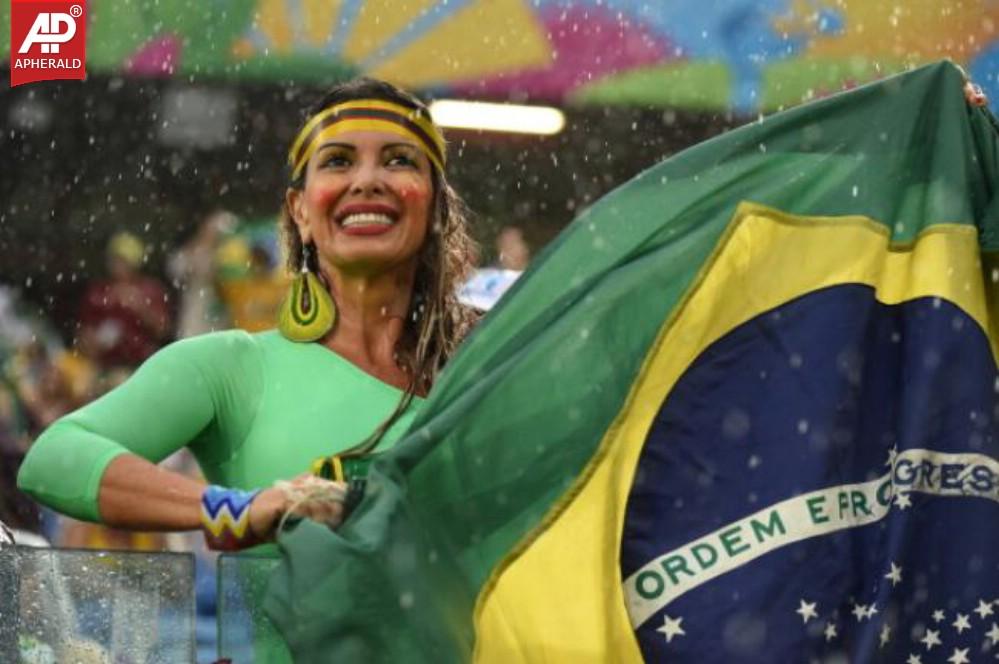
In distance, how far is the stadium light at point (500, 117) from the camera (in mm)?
8297

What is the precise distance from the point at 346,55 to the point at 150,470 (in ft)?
18.3

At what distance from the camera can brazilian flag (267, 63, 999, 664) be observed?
276 centimetres

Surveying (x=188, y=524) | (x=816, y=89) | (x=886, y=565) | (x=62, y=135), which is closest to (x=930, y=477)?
(x=886, y=565)

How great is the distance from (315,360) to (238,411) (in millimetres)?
193

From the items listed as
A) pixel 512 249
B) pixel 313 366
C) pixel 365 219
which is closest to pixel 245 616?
pixel 313 366

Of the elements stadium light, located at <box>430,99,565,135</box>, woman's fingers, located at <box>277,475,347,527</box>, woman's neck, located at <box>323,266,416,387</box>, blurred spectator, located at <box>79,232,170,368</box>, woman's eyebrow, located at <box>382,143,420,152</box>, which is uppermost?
stadium light, located at <box>430,99,565,135</box>

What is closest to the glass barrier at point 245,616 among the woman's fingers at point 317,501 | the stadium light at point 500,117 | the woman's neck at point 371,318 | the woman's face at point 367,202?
the woman's fingers at point 317,501

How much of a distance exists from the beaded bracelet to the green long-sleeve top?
9.2 inches

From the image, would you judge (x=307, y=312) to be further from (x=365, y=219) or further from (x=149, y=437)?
(x=149, y=437)

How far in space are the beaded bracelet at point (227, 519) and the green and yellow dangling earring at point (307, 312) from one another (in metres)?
0.70

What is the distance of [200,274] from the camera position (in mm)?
8234

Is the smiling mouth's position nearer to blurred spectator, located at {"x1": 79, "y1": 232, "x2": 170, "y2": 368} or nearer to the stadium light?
blurred spectator, located at {"x1": 79, "y1": 232, "x2": 170, "y2": 368}

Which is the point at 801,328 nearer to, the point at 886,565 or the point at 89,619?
the point at 886,565

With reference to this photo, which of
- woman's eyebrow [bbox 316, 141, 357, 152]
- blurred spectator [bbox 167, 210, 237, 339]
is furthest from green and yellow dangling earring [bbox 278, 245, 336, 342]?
blurred spectator [bbox 167, 210, 237, 339]
